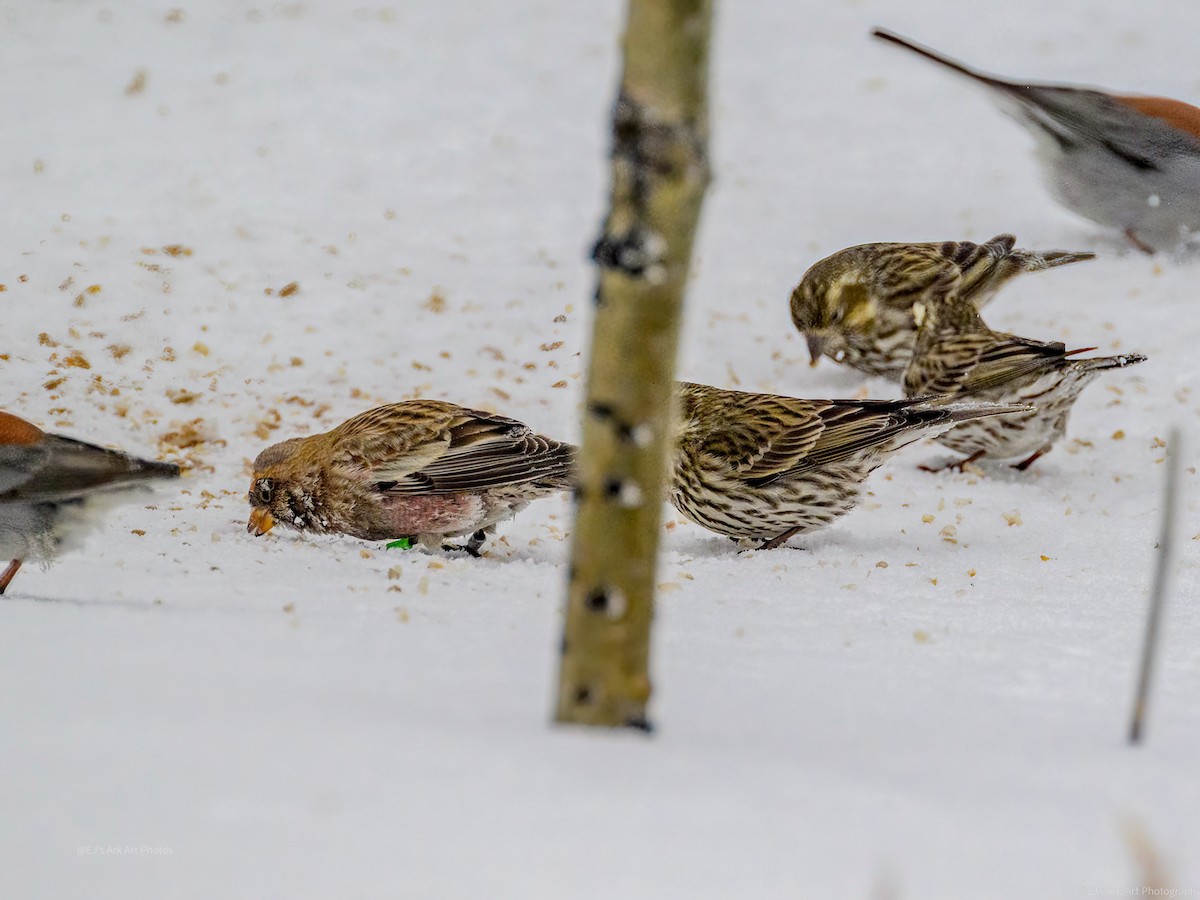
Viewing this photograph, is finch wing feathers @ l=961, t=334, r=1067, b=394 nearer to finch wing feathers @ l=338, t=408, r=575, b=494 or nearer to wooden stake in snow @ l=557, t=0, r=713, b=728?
finch wing feathers @ l=338, t=408, r=575, b=494

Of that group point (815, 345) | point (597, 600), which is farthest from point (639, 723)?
point (815, 345)

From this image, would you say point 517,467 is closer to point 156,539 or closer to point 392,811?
point 156,539

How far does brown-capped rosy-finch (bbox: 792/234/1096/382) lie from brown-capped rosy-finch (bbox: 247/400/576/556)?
218 cm

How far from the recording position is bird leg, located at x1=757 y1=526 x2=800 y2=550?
482cm

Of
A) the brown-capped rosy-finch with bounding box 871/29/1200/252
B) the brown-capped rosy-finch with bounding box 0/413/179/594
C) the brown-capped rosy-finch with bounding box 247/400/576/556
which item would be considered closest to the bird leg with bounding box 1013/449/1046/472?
the brown-capped rosy-finch with bounding box 871/29/1200/252

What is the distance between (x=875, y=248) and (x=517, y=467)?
2870 millimetres

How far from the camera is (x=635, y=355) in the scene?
6.91 ft

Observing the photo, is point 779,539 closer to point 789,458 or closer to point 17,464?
point 789,458

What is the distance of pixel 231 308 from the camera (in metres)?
6.57

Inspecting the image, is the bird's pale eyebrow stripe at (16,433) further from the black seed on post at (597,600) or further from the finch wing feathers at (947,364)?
the finch wing feathers at (947,364)

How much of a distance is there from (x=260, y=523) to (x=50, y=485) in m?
0.99

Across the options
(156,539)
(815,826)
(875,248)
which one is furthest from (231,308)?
(815,826)

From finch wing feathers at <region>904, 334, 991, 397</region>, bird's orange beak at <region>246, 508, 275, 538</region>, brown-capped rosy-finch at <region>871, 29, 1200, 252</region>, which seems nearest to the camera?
bird's orange beak at <region>246, 508, 275, 538</region>

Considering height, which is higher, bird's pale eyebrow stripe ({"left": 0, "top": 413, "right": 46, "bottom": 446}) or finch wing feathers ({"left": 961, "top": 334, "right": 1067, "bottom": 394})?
finch wing feathers ({"left": 961, "top": 334, "right": 1067, "bottom": 394})
